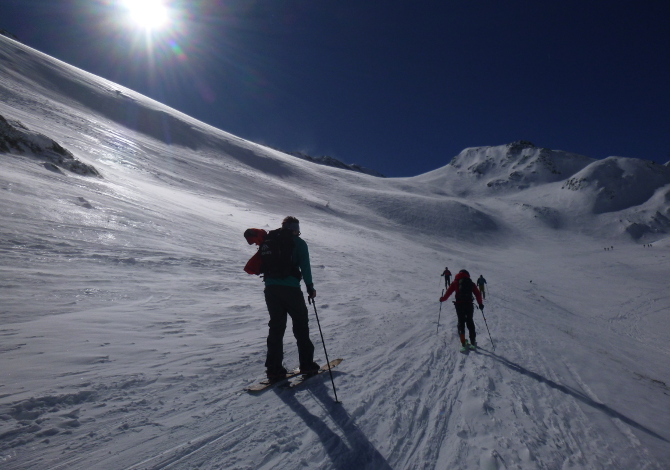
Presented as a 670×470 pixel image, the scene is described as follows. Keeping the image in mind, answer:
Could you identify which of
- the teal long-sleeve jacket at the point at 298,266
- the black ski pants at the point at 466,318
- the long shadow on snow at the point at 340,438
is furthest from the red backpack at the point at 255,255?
the black ski pants at the point at 466,318

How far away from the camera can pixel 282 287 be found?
4520mm

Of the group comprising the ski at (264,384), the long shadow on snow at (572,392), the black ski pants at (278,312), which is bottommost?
the long shadow on snow at (572,392)

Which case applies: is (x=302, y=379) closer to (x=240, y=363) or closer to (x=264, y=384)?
(x=264, y=384)

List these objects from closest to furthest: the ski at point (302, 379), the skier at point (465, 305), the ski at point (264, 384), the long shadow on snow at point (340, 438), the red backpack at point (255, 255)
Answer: the long shadow on snow at point (340, 438), the ski at point (264, 384), the ski at point (302, 379), the red backpack at point (255, 255), the skier at point (465, 305)

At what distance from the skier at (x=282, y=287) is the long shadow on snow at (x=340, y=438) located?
1.54ft

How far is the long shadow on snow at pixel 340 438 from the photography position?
Answer: 321 centimetres

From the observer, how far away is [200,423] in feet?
11.4

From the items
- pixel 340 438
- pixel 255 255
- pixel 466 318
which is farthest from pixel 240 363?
pixel 466 318

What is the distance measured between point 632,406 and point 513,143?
160 metres

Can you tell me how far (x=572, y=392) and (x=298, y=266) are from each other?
201 inches

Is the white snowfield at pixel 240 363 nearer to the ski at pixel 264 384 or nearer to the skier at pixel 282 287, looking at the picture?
the ski at pixel 264 384

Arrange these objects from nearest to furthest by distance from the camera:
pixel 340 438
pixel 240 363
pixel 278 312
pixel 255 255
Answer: pixel 340 438 → pixel 278 312 → pixel 255 255 → pixel 240 363

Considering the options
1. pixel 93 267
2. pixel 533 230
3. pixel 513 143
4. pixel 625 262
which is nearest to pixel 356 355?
pixel 93 267

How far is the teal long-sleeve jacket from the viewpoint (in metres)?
4.53
